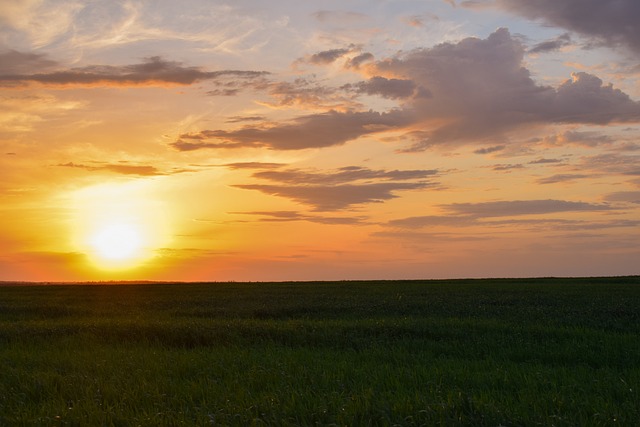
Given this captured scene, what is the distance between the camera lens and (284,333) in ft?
63.1

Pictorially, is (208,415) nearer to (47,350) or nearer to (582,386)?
(582,386)

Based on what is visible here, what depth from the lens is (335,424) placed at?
24.3 ft

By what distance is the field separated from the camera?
28.2ft

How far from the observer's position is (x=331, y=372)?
12.4 meters

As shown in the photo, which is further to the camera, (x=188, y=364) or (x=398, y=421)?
(x=188, y=364)

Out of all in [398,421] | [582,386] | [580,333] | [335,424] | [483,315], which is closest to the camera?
[335,424]

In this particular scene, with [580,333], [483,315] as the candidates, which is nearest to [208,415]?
[580,333]

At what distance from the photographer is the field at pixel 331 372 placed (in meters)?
8.60

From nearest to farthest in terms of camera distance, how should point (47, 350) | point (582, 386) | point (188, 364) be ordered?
point (582, 386)
point (188, 364)
point (47, 350)

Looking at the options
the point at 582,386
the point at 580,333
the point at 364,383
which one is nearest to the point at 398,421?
the point at 364,383

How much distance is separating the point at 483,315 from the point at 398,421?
18668 millimetres

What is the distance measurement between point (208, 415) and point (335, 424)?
6.19 feet

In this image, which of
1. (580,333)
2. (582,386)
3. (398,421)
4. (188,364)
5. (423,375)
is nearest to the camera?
(398,421)

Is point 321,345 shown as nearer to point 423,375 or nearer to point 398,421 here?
point 423,375
